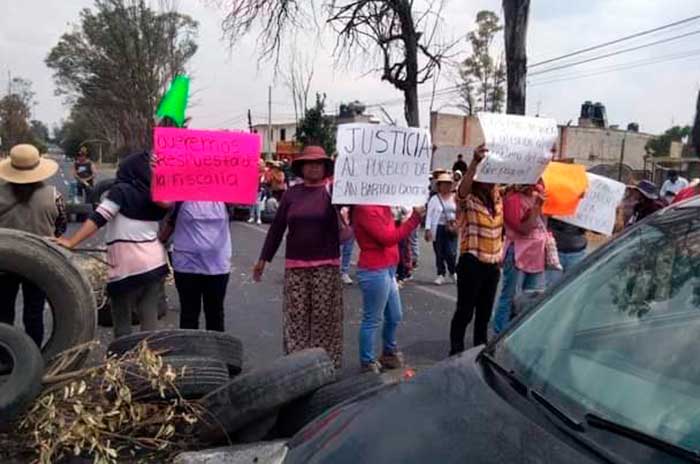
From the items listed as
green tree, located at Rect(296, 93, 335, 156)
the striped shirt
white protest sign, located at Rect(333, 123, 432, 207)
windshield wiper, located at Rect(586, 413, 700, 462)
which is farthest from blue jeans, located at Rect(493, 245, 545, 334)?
green tree, located at Rect(296, 93, 335, 156)

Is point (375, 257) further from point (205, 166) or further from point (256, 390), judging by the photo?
point (256, 390)

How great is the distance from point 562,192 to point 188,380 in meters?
3.47

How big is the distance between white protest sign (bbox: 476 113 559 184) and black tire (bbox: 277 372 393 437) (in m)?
1.92

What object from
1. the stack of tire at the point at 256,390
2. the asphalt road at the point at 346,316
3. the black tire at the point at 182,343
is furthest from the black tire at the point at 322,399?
the asphalt road at the point at 346,316

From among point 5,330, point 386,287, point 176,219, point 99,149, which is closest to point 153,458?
point 5,330

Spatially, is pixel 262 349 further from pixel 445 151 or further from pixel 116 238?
pixel 445 151

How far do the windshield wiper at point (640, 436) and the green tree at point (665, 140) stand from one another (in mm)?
55937

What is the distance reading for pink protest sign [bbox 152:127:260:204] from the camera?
4535mm

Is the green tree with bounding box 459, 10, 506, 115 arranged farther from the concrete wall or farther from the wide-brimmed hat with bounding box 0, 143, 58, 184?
the wide-brimmed hat with bounding box 0, 143, 58, 184

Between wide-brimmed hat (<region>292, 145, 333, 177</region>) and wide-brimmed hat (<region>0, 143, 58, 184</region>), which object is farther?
wide-brimmed hat (<region>0, 143, 58, 184</region>)

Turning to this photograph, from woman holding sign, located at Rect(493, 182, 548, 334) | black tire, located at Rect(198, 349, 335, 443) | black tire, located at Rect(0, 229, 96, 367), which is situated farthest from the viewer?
woman holding sign, located at Rect(493, 182, 548, 334)

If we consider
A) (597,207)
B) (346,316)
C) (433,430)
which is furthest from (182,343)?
(597,207)

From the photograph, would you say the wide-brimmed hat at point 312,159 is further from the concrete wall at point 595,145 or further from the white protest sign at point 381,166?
the concrete wall at point 595,145

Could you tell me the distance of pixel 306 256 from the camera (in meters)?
4.77
